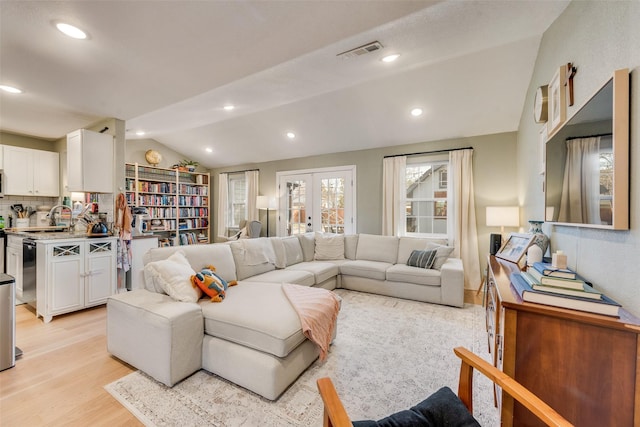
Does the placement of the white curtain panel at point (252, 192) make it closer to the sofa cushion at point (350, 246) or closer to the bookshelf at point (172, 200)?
the bookshelf at point (172, 200)

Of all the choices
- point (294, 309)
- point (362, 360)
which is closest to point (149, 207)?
point (294, 309)

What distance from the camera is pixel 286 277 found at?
3148 mm

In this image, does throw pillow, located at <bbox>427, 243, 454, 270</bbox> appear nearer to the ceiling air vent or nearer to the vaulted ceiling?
the vaulted ceiling

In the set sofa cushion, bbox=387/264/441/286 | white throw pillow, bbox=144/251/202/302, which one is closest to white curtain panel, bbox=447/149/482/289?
sofa cushion, bbox=387/264/441/286

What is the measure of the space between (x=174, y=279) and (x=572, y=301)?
2.47m

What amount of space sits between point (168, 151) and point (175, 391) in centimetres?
585

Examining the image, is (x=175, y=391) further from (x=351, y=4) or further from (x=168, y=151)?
(x=168, y=151)

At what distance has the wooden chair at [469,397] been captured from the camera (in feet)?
2.65

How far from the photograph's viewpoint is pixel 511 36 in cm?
236

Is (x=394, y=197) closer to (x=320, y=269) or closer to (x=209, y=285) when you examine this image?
(x=320, y=269)

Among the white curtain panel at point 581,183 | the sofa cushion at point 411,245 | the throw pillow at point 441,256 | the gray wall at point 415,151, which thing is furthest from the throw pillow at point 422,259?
the white curtain panel at point 581,183

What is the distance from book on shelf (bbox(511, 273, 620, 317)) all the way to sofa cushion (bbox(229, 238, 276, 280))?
2554mm

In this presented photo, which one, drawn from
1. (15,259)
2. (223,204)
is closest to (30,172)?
(15,259)

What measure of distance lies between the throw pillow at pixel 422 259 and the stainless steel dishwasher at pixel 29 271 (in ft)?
15.3
